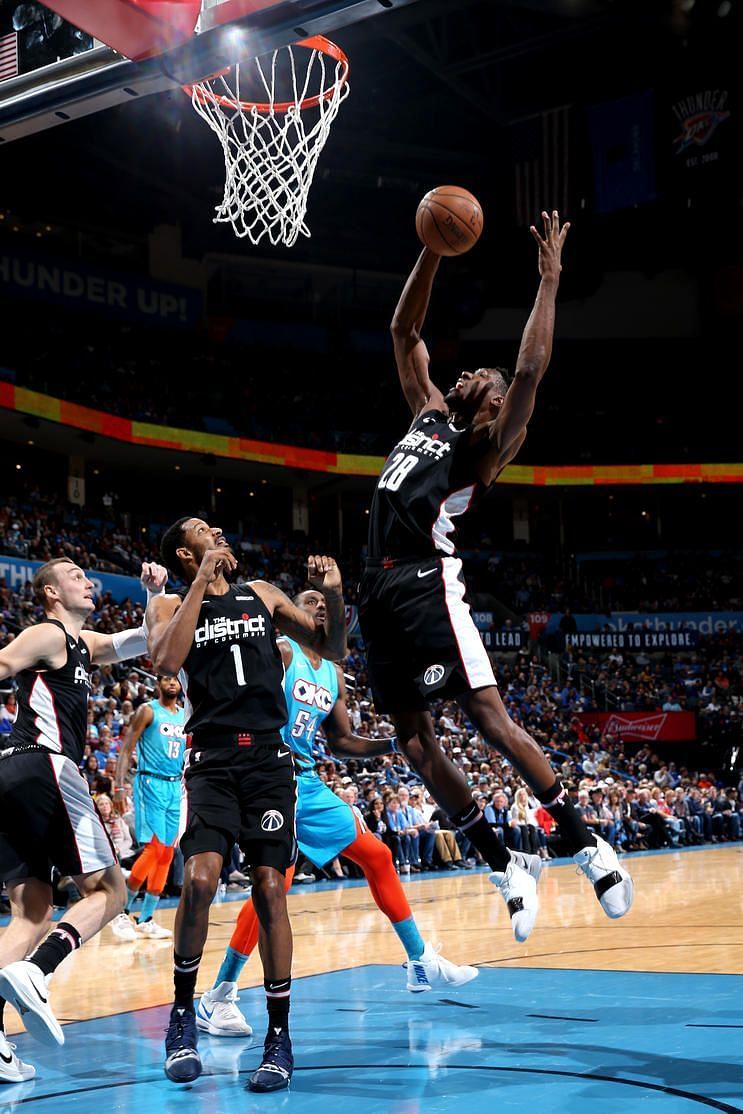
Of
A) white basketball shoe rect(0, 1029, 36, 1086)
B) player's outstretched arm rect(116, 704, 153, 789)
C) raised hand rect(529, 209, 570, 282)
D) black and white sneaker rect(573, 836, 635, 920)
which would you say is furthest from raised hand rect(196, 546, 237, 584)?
player's outstretched arm rect(116, 704, 153, 789)

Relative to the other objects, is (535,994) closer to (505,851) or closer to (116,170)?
(505,851)

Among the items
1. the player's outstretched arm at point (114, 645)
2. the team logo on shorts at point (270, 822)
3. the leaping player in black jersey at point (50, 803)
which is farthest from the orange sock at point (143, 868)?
the team logo on shorts at point (270, 822)

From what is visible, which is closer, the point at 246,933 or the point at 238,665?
the point at 238,665

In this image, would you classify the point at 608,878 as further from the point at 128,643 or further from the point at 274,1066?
the point at 128,643

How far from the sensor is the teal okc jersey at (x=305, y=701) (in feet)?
20.6

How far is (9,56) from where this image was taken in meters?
5.49

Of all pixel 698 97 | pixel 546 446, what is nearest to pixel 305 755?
pixel 698 97

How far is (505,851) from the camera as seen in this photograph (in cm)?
496

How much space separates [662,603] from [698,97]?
579 inches

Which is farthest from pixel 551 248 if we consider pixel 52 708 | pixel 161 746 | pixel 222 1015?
pixel 161 746

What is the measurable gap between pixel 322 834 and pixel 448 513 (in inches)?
82.2

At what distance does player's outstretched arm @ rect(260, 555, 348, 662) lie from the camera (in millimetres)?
4969

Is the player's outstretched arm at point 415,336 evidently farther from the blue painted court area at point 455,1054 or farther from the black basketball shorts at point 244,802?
the blue painted court area at point 455,1054

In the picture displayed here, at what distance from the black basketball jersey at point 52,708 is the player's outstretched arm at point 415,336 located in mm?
1984
